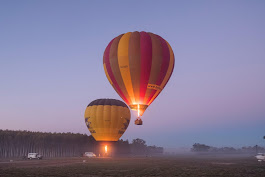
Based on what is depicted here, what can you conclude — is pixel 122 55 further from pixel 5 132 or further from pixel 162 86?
pixel 5 132

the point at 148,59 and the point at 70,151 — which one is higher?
the point at 148,59

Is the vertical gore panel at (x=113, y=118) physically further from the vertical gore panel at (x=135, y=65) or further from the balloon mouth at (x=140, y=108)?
the vertical gore panel at (x=135, y=65)

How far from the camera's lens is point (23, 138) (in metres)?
119

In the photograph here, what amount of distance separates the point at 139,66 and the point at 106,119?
114 feet

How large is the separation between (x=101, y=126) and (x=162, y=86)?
3397 centimetres

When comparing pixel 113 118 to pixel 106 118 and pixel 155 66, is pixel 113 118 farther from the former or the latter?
pixel 155 66

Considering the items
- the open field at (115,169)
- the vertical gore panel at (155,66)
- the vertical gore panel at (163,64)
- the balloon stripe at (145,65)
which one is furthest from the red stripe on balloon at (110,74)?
the open field at (115,169)

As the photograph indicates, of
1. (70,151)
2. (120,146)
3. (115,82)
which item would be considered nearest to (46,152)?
(70,151)

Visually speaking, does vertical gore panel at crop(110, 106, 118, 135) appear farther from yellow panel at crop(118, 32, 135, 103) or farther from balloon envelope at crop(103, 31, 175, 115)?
yellow panel at crop(118, 32, 135, 103)

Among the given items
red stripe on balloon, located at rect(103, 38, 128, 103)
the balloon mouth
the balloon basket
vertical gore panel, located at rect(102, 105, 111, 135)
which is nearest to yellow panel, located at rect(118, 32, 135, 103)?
the balloon mouth

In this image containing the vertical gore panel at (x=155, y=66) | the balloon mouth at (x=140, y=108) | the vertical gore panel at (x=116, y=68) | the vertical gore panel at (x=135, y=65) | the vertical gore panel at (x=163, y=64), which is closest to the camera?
the balloon mouth at (x=140, y=108)

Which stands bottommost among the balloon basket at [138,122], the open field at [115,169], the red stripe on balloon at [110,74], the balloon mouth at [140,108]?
the open field at [115,169]

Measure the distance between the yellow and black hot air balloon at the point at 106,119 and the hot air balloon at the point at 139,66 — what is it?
30.7 meters

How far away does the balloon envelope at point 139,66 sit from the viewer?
47.5 meters
